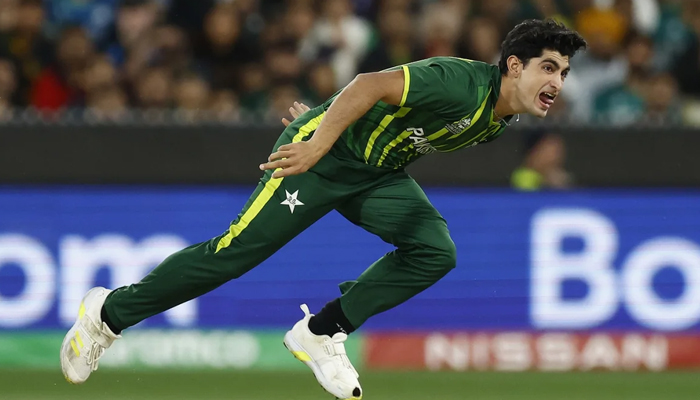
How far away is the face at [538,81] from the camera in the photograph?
637cm

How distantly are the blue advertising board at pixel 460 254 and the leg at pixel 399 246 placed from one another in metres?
3.12

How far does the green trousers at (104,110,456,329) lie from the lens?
6.55 m

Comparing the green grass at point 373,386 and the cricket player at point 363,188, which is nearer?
the cricket player at point 363,188

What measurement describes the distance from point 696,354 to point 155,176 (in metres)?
4.45

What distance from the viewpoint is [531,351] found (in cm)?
988

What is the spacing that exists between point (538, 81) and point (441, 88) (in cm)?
52

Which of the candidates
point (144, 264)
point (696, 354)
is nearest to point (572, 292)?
point (696, 354)

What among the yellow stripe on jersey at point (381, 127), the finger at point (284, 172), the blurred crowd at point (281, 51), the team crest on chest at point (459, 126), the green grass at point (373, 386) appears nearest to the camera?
the finger at point (284, 172)

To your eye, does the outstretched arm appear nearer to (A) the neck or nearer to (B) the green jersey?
(B) the green jersey

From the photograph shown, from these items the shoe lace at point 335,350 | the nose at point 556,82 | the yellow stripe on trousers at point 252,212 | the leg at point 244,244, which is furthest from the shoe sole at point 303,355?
the nose at point 556,82

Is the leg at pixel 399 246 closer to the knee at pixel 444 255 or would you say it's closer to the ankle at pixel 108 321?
the knee at pixel 444 255

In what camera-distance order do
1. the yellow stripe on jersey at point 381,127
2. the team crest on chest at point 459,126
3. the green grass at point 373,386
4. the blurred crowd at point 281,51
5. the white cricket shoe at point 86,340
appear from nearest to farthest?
1. the team crest on chest at point 459,126
2. the yellow stripe on jersey at point 381,127
3. the white cricket shoe at point 86,340
4. the green grass at point 373,386
5. the blurred crowd at point 281,51

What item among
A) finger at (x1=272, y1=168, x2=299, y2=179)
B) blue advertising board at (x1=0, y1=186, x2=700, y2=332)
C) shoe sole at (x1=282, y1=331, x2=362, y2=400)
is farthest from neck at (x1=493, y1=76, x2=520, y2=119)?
blue advertising board at (x1=0, y1=186, x2=700, y2=332)

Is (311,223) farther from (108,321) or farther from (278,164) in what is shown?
(108,321)
